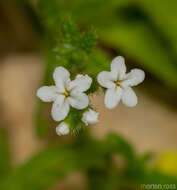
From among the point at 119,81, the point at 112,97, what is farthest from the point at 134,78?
the point at 112,97

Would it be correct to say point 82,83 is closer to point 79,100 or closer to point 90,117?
point 79,100

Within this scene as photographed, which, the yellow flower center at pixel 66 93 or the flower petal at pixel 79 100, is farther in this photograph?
the yellow flower center at pixel 66 93

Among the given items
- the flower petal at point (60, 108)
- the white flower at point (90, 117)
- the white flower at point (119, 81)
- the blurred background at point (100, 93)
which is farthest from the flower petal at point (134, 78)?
the blurred background at point (100, 93)

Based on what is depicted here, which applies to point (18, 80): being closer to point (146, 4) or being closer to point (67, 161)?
point (67, 161)

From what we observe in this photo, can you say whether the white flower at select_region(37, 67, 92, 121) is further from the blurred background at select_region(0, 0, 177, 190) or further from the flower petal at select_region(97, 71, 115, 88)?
the blurred background at select_region(0, 0, 177, 190)

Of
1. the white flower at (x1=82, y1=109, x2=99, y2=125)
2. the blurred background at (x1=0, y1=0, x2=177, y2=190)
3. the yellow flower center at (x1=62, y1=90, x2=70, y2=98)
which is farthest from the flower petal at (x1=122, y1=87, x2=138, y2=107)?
the blurred background at (x1=0, y1=0, x2=177, y2=190)

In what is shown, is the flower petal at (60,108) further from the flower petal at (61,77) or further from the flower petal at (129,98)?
the flower petal at (129,98)

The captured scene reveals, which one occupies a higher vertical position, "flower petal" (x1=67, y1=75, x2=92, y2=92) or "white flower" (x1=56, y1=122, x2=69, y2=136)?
"flower petal" (x1=67, y1=75, x2=92, y2=92)
